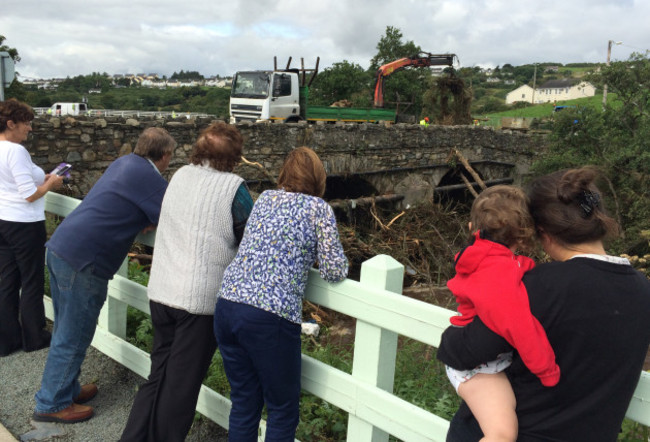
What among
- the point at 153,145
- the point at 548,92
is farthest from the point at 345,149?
the point at 548,92

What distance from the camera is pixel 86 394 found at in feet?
10.2

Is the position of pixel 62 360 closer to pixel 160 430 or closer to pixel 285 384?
pixel 160 430

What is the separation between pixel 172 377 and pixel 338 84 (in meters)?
39.7

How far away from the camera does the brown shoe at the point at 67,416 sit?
114 inches

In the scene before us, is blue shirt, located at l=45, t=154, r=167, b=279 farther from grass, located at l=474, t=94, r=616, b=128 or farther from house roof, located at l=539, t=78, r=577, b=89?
house roof, located at l=539, t=78, r=577, b=89

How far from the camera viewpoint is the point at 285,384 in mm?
2211

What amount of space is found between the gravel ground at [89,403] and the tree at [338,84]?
1481 inches

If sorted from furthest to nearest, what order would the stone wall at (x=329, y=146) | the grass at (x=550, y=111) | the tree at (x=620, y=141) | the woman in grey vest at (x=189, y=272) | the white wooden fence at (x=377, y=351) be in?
the grass at (x=550, y=111) → the tree at (x=620, y=141) → the stone wall at (x=329, y=146) → the woman in grey vest at (x=189, y=272) → the white wooden fence at (x=377, y=351)

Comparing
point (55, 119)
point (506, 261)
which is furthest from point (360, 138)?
point (506, 261)

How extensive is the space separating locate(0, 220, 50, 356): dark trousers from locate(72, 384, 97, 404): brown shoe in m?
0.83

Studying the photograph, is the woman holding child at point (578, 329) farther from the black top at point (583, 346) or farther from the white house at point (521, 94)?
the white house at point (521, 94)

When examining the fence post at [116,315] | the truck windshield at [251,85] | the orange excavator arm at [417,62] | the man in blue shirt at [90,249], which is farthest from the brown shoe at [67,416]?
the orange excavator arm at [417,62]

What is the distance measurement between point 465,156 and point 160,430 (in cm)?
1489

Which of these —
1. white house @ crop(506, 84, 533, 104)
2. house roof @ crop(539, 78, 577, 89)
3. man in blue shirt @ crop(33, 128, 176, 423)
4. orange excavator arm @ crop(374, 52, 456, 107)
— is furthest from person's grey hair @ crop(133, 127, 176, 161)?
white house @ crop(506, 84, 533, 104)
